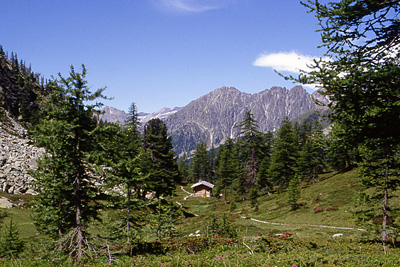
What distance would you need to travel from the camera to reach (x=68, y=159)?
37.5ft

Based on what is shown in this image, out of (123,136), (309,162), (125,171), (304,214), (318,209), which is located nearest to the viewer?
→ (123,136)

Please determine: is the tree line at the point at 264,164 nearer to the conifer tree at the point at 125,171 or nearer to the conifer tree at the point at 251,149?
the conifer tree at the point at 251,149

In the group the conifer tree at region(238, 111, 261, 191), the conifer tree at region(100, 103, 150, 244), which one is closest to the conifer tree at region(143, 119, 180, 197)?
the conifer tree at region(238, 111, 261, 191)

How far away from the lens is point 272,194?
54.6 meters

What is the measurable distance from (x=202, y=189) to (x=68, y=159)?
2573 inches

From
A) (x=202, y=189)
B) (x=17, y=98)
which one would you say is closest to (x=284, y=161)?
(x=202, y=189)

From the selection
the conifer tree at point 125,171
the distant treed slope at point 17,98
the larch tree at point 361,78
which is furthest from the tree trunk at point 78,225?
the distant treed slope at point 17,98

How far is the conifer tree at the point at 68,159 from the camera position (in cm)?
1107

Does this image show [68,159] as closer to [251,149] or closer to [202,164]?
[251,149]

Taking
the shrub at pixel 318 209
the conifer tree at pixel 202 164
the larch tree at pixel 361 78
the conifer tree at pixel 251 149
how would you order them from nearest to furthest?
the larch tree at pixel 361 78 < the shrub at pixel 318 209 < the conifer tree at pixel 251 149 < the conifer tree at pixel 202 164

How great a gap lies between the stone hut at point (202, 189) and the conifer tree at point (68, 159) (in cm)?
6307

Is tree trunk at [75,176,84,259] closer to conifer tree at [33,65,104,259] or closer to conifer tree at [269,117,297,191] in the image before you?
conifer tree at [33,65,104,259]

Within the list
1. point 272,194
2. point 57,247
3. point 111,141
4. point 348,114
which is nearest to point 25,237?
point 57,247

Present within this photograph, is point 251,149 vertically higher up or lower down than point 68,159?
higher up
